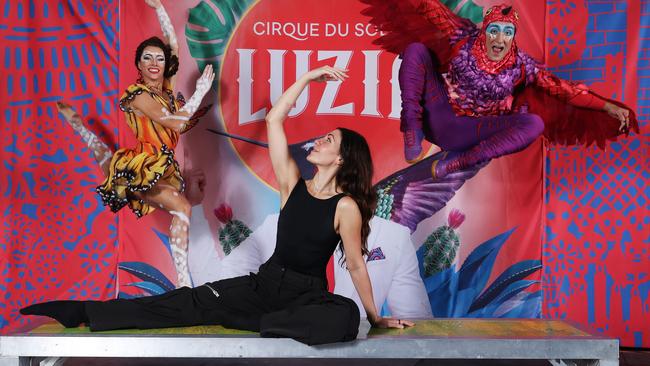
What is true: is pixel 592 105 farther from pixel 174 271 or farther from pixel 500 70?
pixel 174 271

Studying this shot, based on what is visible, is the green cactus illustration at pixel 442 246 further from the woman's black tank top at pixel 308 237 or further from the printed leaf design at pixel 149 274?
the printed leaf design at pixel 149 274

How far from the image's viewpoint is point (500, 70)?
13.5 ft

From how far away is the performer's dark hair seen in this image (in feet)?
13.5

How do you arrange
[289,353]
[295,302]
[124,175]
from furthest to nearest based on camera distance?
[124,175]
[295,302]
[289,353]

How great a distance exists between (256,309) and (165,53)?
196 cm

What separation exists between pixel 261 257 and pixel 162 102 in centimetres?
108

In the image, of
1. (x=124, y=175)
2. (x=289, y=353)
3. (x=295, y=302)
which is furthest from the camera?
(x=124, y=175)

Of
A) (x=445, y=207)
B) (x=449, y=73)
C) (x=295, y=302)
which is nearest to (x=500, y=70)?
(x=449, y=73)

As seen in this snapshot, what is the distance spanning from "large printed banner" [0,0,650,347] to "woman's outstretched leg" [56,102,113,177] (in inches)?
2.3

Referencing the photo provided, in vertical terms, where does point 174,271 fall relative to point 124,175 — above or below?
below

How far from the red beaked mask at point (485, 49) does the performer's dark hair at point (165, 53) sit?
1773 mm

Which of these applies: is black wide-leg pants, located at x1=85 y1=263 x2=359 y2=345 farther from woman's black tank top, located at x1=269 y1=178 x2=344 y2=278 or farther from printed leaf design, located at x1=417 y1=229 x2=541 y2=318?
printed leaf design, located at x1=417 y1=229 x2=541 y2=318

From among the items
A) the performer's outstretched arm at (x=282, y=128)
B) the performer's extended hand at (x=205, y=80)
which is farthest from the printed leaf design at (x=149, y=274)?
the performer's outstretched arm at (x=282, y=128)

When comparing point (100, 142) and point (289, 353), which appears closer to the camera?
point (289, 353)
